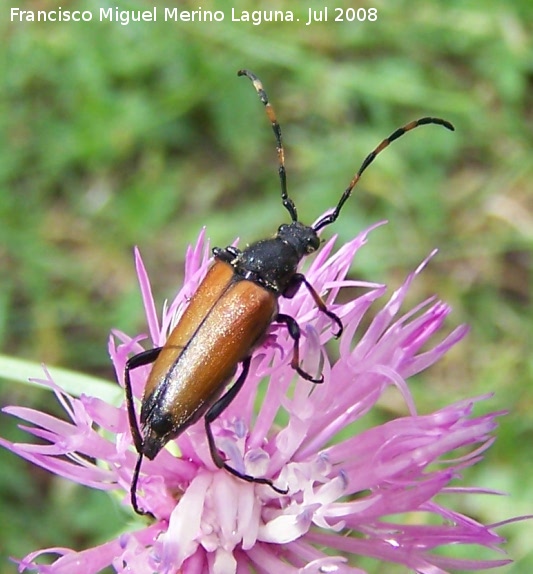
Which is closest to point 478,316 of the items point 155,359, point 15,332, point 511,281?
point 511,281

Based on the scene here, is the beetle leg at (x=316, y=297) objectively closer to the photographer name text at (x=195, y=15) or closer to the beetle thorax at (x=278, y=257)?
the beetle thorax at (x=278, y=257)

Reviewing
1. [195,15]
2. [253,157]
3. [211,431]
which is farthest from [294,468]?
[195,15]

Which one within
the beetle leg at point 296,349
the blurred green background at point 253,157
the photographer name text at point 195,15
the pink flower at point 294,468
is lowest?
the pink flower at point 294,468

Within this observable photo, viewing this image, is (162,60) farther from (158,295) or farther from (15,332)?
(15,332)

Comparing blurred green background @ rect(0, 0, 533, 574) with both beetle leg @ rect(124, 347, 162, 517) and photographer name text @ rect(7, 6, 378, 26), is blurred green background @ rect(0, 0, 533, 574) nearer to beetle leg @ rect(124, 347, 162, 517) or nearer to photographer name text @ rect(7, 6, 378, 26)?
photographer name text @ rect(7, 6, 378, 26)

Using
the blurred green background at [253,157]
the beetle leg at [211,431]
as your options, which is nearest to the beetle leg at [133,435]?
the beetle leg at [211,431]

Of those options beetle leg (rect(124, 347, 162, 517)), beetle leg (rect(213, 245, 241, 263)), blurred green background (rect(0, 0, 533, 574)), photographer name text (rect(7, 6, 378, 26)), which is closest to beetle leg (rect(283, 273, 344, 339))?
beetle leg (rect(213, 245, 241, 263))
